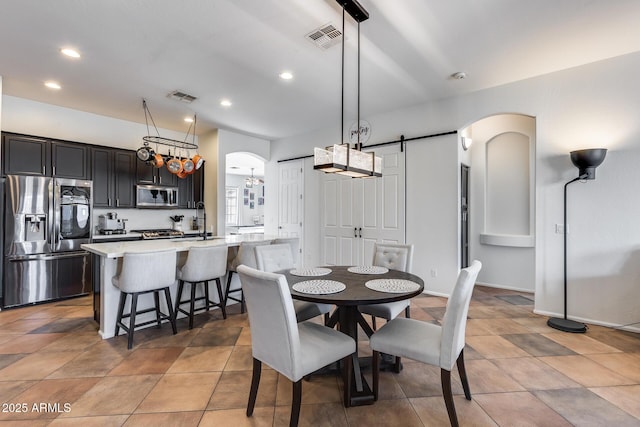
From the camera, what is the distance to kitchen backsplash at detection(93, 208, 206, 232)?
16.7 ft

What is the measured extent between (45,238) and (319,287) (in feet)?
13.3

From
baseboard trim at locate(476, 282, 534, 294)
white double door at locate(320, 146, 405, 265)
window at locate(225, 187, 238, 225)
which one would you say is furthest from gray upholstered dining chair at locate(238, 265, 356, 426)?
window at locate(225, 187, 238, 225)

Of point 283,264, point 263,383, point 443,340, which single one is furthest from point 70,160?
point 443,340

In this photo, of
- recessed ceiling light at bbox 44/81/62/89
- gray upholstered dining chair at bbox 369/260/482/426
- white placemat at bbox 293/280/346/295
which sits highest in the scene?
recessed ceiling light at bbox 44/81/62/89

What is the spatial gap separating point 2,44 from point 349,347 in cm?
408

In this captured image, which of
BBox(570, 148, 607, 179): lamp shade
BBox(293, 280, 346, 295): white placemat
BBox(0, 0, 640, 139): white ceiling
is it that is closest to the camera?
BBox(293, 280, 346, 295): white placemat

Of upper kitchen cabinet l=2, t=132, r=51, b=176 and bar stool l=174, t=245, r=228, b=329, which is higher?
upper kitchen cabinet l=2, t=132, r=51, b=176

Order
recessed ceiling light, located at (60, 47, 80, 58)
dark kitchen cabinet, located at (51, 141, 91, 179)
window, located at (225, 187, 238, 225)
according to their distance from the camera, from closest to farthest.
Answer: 1. recessed ceiling light, located at (60, 47, 80, 58)
2. dark kitchen cabinet, located at (51, 141, 91, 179)
3. window, located at (225, 187, 238, 225)

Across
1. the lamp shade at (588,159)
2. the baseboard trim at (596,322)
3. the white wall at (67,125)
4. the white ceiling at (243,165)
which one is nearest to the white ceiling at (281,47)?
the white wall at (67,125)

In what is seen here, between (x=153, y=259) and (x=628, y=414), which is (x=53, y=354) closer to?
(x=153, y=259)

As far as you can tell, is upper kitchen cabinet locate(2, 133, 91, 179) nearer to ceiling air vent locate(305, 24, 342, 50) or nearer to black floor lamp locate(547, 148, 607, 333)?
ceiling air vent locate(305, 24, 342, 50)

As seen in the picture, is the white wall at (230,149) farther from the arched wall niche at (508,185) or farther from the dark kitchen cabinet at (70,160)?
the arched wall niche at (508,185)

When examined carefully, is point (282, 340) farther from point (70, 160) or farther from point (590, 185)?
point (70, 160)

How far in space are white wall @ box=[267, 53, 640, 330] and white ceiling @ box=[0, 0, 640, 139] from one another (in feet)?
0.76
